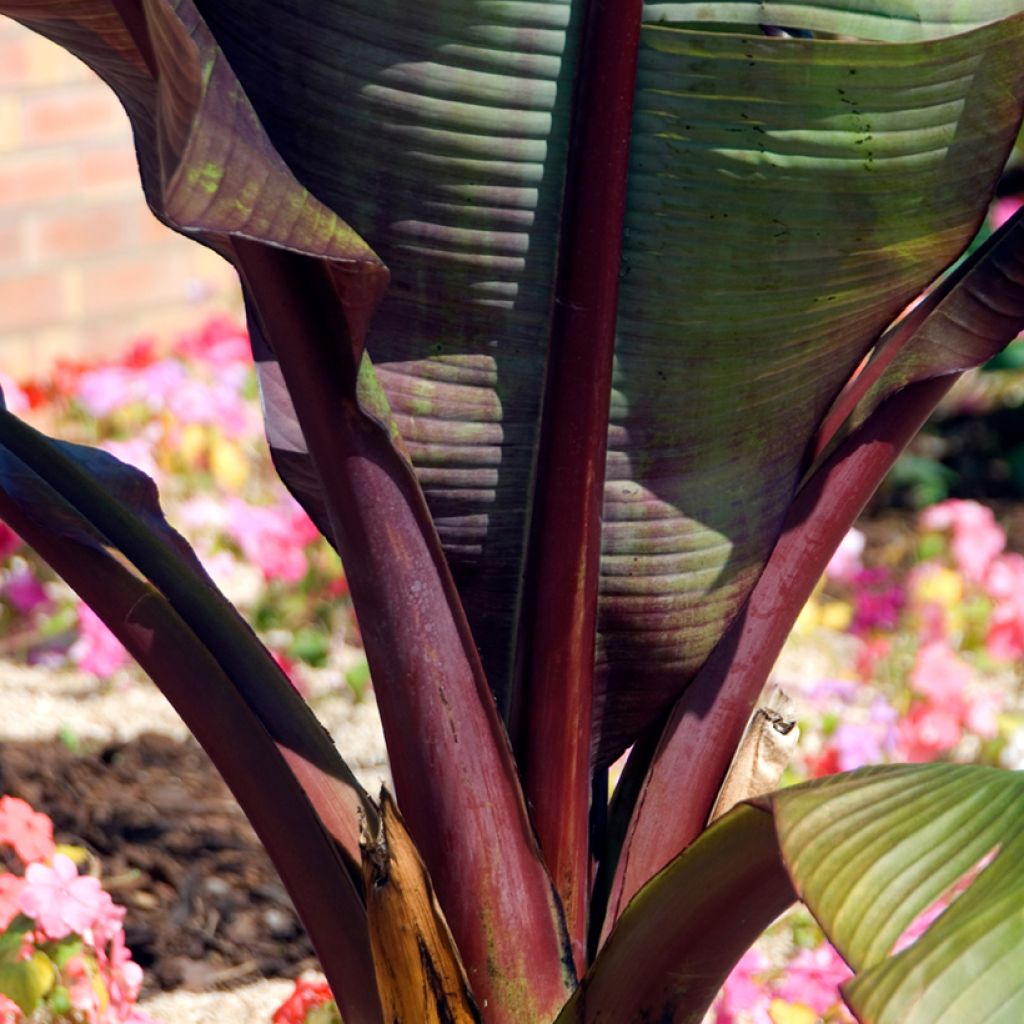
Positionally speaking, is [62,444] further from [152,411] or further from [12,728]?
[152,411]

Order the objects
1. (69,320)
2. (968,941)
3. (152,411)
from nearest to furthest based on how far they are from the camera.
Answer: (968,941), (152,411), (69,320)

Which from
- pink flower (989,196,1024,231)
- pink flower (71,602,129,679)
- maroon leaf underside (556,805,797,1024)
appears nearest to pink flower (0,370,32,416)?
pink flower (71,602,129,679)

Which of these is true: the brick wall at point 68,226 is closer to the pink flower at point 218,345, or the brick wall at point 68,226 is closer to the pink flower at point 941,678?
the pink flower at point 218,345

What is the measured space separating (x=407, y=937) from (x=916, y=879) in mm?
306

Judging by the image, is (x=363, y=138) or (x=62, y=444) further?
(x=62, y=444)

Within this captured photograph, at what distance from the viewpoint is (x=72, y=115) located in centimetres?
305

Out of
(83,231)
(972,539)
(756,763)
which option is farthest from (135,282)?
(756,763)

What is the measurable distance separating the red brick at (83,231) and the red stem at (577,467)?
2405mm

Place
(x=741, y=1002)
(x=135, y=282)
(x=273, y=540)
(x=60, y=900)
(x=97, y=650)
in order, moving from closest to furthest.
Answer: (x=60, y=900) < (x=741, y=1002) < (x=97, y=650) < (x=273, y=540) < (x=135, y=282)

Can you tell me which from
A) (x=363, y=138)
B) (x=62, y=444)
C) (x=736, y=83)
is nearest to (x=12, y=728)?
(x=62, y=444)

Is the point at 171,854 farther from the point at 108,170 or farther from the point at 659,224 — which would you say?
the point at 108,170

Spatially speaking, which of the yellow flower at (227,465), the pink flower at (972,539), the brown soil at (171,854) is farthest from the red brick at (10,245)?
the pink flower at (972,539)

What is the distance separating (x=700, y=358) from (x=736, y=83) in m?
0.16

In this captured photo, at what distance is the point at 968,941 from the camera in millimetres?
586
